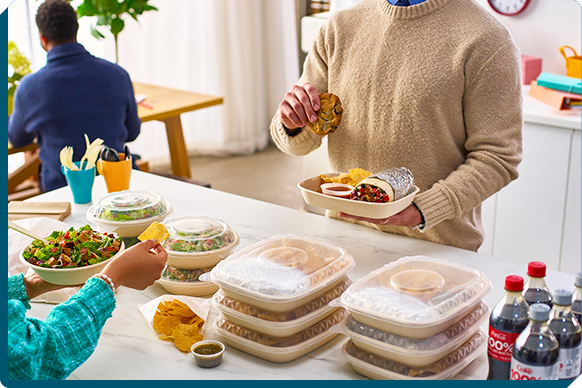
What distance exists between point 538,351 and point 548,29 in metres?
2.63

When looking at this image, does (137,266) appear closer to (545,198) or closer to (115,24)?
(545,198)

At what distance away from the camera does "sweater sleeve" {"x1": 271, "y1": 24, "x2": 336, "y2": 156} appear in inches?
67.6

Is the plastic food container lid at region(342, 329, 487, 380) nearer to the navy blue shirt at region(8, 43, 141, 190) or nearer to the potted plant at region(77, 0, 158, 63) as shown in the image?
the navy blue shirt at region(8, 43, 141, 190)

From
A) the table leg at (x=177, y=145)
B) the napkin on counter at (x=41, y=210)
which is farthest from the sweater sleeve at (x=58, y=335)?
the table leg at (x=177, y=145)

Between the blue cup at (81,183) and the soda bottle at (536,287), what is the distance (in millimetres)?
1380

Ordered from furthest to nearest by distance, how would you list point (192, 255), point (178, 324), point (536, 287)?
point (192, 255)
point (178, 324)
point (536, 287)

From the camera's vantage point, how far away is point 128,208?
1.54 metres

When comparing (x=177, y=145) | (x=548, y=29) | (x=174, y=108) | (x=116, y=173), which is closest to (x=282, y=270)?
(x=116, y=173)

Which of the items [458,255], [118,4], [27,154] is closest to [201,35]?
[118,4]

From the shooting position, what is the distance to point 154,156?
16.1 feet

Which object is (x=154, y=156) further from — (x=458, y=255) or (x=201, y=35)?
(x=458, y=255)

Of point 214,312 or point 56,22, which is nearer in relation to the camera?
point 214,312

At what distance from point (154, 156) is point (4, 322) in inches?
159

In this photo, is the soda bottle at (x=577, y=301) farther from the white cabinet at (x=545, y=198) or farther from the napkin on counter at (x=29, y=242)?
the white cabinet at (x=545, y=198)
